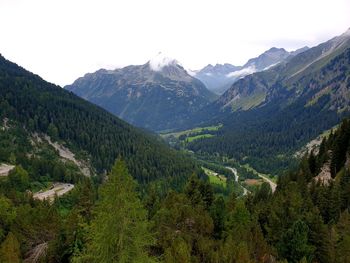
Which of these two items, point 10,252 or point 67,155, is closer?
point 10,252

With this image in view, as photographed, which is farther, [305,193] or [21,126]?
[21,126]

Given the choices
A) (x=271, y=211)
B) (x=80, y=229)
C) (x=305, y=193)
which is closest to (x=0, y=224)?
(x=80, y=229)

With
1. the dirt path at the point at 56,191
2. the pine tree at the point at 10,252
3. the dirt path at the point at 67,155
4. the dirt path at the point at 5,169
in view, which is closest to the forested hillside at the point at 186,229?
the pine tree at the point at 10,252

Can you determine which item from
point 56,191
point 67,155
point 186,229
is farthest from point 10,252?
point 67,155

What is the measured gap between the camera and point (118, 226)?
3331cm

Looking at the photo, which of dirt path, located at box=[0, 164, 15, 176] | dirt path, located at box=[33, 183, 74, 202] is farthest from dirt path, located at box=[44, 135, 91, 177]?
dirt path, located at box=[0, 164, 15, 176]

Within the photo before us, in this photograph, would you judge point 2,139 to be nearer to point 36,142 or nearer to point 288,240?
point 36,142

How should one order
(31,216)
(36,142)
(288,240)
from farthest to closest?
(36,142), (31,216), (288,240)

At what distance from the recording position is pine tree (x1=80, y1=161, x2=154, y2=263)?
32.9 meters

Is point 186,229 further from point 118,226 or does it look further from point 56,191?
point 56,191

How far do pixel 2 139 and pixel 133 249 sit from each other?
150m

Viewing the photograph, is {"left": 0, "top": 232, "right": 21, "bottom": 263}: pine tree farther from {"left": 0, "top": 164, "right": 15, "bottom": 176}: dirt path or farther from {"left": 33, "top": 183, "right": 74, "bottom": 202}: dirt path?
{"left": 0, "top": 164, "right": 15, "bottom": 176}: dirt path

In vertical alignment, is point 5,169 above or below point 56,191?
above

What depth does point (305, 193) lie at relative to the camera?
79375 millimetres
